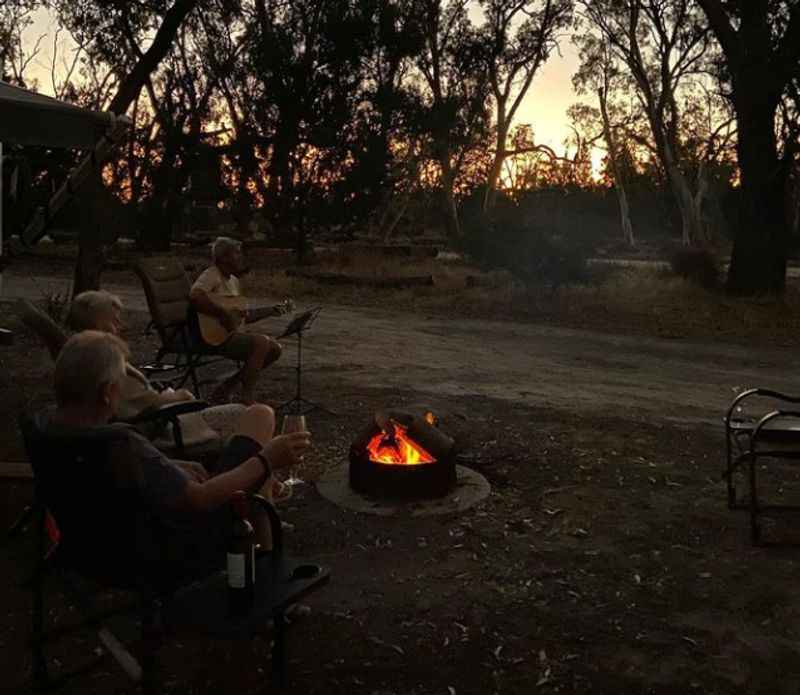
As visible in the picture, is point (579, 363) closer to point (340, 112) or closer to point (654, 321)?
point (654, 321)

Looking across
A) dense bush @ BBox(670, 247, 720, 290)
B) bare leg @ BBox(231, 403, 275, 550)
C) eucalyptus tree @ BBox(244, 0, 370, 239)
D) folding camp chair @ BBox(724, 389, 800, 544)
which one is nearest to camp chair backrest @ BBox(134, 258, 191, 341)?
bare leg @ BBox(231, 403, 275, 550)

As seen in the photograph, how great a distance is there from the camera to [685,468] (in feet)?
19.6

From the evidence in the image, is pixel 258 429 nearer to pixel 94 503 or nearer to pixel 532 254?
pixel 94 503

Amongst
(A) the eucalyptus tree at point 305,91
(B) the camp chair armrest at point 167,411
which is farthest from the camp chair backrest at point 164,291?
(A) the eucalyptus tree at point 305,91

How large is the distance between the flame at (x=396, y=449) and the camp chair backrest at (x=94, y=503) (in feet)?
8.28

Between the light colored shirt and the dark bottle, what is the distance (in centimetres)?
426

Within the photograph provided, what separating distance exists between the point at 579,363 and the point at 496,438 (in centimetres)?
439

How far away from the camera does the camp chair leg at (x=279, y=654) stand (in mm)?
3100

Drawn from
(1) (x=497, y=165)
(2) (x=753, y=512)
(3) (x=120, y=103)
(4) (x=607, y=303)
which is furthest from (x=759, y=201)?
(1) (x=497, y=165)

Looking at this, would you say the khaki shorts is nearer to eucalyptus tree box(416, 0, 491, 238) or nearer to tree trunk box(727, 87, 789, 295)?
tree trunk box(727, 87, 789, 295)

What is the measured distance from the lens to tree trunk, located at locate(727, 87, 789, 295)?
16422 millimetres

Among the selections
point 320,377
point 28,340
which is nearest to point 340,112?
point 28,340

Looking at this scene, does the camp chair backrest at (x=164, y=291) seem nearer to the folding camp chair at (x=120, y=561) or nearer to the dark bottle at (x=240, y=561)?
the folding camp chair at (x=120, y=561)

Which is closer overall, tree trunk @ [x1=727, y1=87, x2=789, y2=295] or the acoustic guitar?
Result: the acoustic guitar
